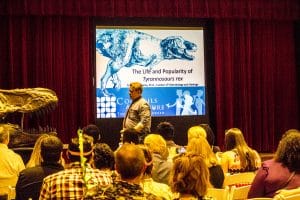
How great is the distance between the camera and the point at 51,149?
11.4 ft

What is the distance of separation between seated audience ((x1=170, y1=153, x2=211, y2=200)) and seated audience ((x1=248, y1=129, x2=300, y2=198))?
2.66 feet

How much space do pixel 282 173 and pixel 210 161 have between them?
39.0 inches

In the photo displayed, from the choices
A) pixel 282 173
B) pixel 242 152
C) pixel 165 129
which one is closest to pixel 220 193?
pixel 282 173

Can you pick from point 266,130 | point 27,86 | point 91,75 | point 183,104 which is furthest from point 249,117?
point 27,86

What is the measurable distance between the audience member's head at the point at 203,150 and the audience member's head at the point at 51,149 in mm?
1240

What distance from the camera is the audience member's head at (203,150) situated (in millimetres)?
4266

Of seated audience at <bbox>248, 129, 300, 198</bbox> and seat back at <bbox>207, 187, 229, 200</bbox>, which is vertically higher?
seated audience at <bbox>248, 129, 300, 198</bbox>

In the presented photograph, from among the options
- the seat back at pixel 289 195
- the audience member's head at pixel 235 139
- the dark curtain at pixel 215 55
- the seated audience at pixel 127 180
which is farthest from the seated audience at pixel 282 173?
the dark curtain at pixel 215 55

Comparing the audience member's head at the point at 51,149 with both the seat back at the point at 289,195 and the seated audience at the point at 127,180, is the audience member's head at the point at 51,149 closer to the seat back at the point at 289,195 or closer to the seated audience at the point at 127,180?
the seated audience at the point at 127,180

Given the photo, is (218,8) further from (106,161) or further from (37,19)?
(106,161)

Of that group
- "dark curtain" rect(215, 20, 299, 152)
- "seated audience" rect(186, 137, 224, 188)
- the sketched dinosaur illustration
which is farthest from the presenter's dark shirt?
"dark curtain" rect(215, 20, 299, 152)

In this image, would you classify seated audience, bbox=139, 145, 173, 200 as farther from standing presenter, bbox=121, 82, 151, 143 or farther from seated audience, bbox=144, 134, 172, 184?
standing presenter, bbox=121, 82, 151, 143

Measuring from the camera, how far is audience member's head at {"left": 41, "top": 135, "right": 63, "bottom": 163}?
345 cm

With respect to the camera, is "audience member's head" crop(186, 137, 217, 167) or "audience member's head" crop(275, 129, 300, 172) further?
"audience member's head" crop(186, 137, 217, 167)
